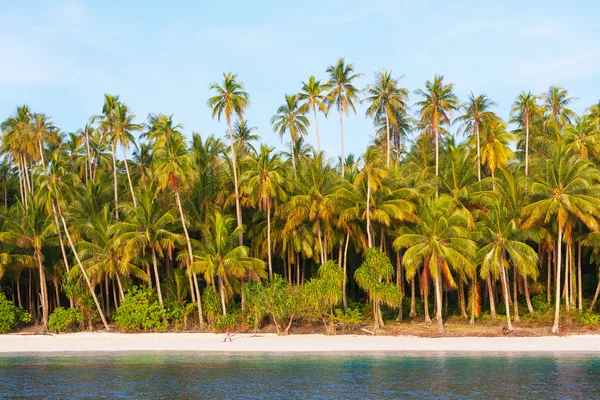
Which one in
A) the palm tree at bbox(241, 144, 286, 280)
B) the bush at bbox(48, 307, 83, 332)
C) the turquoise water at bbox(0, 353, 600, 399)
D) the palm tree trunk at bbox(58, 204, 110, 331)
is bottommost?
the turquoise water at bbox(0, 353, 600, 399)

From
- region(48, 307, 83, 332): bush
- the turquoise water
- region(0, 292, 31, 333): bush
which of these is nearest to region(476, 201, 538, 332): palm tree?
the turquoise water

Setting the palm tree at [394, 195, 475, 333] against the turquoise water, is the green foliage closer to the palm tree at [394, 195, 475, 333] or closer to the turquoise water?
the turquoise water

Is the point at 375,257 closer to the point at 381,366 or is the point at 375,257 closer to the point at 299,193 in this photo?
the point at 299,193

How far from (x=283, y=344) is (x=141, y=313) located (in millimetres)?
12111

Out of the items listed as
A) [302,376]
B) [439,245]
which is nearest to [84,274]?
[302,376]

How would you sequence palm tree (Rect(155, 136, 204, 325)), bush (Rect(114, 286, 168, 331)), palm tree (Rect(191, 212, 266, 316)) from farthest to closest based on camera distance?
bush (Rect(114, 286, 168, 331)) < palm tree (Rect(155, 136, 204, 325)) < palm tree (Rect(191, 212, 266, 316))

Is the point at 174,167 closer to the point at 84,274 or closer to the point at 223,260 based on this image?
the point at 223,260

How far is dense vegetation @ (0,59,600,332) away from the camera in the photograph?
1603 inches

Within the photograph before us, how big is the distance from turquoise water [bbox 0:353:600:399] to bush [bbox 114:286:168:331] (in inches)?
349

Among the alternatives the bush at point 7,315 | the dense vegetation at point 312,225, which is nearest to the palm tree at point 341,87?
the dense vegetation at point 312,225

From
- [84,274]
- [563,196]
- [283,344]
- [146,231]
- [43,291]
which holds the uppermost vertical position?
[563,196]

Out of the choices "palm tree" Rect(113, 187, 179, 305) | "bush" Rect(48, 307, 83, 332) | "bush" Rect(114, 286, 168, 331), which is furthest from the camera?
"bush" Rect(48, 307, 83, 332)

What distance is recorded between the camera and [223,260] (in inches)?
1688

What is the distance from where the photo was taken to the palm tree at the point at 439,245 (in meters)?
40.1
